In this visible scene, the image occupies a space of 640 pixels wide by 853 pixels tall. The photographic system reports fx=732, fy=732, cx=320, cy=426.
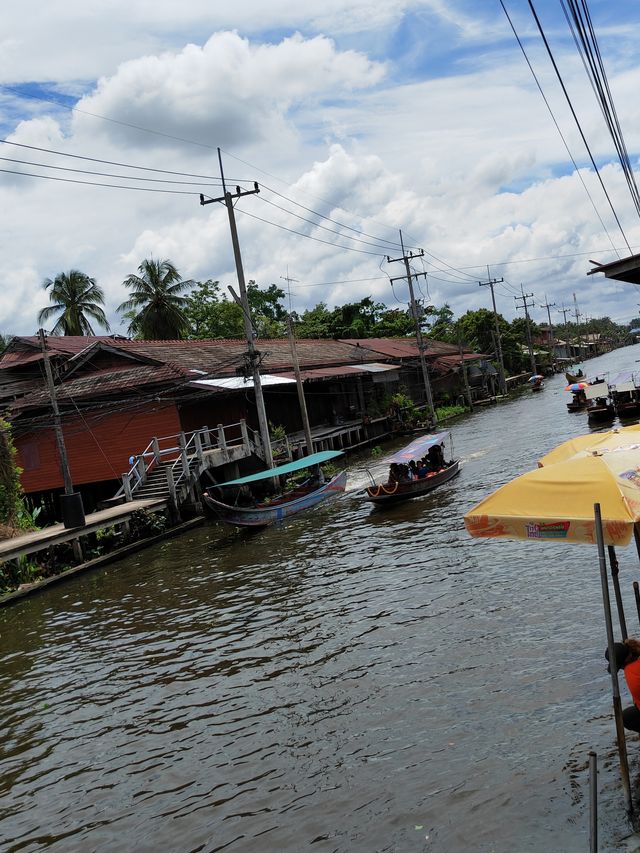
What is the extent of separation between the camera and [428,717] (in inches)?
330

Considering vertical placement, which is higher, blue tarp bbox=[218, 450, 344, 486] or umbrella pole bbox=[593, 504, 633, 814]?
blue tarp bbox=[218, 450, 344, 486]

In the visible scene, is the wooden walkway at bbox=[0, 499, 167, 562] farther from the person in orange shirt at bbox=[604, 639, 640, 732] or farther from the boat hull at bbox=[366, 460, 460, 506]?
the person in orange shirt at bbox=[604, 639, 640, 732]

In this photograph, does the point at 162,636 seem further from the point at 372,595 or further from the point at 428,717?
the point at 428,717

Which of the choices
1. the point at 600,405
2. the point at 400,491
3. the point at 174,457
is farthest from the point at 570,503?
the point at 600,405

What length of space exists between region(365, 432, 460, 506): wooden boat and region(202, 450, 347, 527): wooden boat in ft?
6.50

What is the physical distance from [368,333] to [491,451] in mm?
38874

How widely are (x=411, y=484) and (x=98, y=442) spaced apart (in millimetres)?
13046

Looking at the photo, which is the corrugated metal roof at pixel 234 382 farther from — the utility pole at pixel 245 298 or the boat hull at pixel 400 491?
the boat hull at pixel 400 491

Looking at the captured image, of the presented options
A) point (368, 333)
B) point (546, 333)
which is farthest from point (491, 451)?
point (546, 333)

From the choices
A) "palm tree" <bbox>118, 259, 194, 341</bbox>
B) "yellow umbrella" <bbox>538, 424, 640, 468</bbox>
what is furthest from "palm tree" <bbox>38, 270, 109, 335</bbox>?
"yellow umbrella" <bbox>538, 424, 640, 468</bbox>

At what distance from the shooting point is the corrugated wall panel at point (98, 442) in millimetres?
28344

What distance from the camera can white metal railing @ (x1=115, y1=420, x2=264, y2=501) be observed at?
83.1ft

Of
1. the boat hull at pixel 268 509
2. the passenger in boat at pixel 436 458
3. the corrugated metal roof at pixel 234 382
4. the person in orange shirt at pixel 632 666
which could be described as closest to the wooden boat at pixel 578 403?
the corrugated metal roof at pixel 234 382

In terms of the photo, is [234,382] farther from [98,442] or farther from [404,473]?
[404,473]
